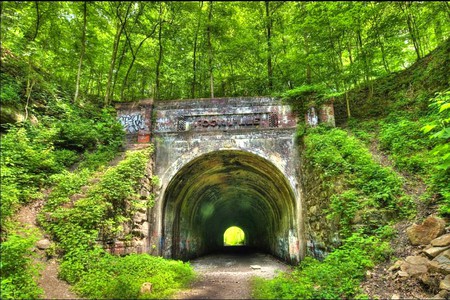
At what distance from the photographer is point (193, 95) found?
16.4 metres

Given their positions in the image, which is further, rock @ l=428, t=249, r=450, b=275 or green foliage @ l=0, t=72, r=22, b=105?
green foliage @ l=0, t=72, r=22, b=105

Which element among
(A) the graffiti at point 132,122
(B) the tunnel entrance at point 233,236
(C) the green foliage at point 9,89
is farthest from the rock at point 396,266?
(B) the tunnel entrance at point 233,236

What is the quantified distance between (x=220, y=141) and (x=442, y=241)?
6808 mm

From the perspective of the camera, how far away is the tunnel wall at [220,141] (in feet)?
31.0

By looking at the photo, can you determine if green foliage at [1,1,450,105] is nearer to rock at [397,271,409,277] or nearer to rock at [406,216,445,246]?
rock at [406,216,445,246]

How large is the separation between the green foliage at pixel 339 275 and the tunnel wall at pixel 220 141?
3614mm

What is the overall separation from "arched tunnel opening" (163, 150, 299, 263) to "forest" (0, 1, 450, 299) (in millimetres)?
1947

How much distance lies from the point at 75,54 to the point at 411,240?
592 inches

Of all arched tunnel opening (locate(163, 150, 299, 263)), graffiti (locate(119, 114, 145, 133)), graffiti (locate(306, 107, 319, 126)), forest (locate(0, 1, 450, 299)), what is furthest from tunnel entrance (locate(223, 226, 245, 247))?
graffiti (locate(306, 107, 319, 126))

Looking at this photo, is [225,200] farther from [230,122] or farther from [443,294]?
[443,294]

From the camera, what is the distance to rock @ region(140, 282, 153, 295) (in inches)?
198

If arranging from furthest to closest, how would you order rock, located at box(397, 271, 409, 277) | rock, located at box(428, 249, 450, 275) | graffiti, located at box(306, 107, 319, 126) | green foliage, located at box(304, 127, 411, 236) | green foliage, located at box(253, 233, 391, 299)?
graffiti, located at box(306, 107, 319, 126)
green foliage, located at box(304, 127, 411, 236)
green foliage, located at box(253, 233, 391, 299)
rock, located at box(397, 271, 409, 277)
rock, located at box(428, 249, 450, 275)

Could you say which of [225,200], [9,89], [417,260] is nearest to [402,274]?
[417,260]

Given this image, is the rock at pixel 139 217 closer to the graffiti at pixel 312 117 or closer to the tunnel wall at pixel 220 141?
the tunnel wall at pixel 220 141
